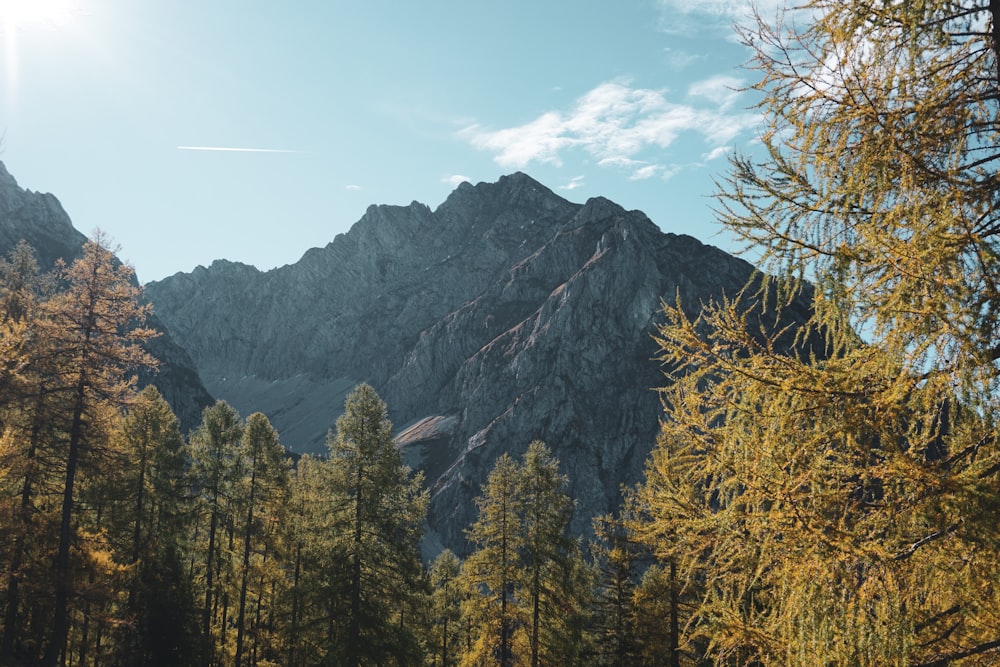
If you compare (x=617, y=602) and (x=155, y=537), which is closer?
(x=617, y=602)

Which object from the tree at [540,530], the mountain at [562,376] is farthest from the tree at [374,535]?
the mountain at [562,376]

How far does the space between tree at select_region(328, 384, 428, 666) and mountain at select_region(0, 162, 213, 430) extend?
6014 inches

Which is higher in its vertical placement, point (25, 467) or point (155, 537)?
point (25, 467)

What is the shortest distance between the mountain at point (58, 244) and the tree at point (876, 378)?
550ft

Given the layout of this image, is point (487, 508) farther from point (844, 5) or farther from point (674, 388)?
point (844, 5)

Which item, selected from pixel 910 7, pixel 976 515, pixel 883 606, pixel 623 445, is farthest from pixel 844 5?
pixel 623 445

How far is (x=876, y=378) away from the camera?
4.33 metres

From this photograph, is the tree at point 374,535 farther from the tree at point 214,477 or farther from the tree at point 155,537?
the tree at point 214,477

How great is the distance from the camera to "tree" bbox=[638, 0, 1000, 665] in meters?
3.97

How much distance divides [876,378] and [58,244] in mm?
210536

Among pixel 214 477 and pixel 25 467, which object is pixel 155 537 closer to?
pixel 214 477

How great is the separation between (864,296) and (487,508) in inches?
719

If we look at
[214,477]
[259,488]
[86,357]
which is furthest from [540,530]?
[86,357]

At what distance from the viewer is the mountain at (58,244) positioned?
151750mm
